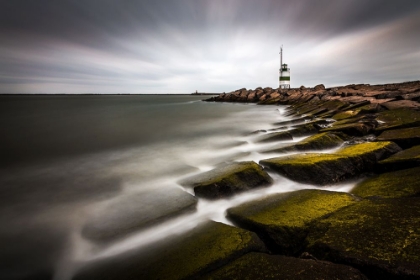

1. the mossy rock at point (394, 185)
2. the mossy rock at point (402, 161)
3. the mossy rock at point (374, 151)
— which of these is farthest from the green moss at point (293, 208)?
the mossy rock at point (374, 151)

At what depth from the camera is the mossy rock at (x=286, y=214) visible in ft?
7.81

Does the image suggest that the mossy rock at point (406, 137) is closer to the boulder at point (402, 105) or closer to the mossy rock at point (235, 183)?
the mossy rock at point (235, 183)

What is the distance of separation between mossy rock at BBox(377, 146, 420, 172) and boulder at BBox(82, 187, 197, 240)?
11.3ft

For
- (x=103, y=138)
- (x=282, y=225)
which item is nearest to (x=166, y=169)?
(x=282, y=225)

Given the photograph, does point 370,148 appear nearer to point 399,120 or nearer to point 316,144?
point 316,144

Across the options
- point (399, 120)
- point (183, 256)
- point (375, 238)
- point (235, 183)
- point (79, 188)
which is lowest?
point (79, 188)

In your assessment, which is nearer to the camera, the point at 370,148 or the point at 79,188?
the point at 370,148

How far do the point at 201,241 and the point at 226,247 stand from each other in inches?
14.9

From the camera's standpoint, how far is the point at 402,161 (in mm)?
3684

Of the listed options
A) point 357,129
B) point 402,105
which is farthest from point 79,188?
point 402,105

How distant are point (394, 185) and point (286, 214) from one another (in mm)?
1759

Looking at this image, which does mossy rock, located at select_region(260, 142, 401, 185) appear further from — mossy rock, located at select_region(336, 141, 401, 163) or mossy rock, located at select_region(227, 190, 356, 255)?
mossy rock, located at select_region(227, 190, 356, 255)

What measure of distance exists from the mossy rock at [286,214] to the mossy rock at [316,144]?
2.96 m

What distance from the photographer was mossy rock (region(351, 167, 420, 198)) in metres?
2.87
